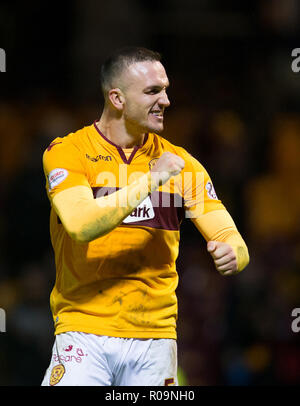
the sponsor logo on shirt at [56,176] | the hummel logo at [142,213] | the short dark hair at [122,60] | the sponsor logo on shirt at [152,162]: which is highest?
the short dark hair at [122,60]

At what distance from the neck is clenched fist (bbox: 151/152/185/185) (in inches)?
18.3

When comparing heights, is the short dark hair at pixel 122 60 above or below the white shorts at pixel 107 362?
above

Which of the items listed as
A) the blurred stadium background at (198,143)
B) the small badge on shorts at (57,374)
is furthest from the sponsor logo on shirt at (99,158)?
the blurred stadium background at (198,143)

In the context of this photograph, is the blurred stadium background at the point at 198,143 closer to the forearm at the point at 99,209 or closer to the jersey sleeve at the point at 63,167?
the jersey sleeve at the point at 63,167

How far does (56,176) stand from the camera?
14.5 feet

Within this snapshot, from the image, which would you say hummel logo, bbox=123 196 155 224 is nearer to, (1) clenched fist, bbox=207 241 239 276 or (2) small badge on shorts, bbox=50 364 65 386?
(1) clenched fist, bbox=207 241 239 276

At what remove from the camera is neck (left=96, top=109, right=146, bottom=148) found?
467 centimetres

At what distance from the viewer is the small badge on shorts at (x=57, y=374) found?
4324 millimetres

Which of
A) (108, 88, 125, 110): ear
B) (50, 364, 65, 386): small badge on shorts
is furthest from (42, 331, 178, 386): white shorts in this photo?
(108, 88, 125, 110): ear

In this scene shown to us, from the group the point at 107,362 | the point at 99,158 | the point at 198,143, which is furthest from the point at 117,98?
the point at 198,143

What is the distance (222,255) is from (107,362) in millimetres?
852

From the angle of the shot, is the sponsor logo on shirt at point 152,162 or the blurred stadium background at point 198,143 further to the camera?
the blurred stadium background at point 198,143

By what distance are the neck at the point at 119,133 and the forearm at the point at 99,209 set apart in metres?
0.50

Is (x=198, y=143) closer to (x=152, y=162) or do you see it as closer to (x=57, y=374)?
(x=152, y=162)
